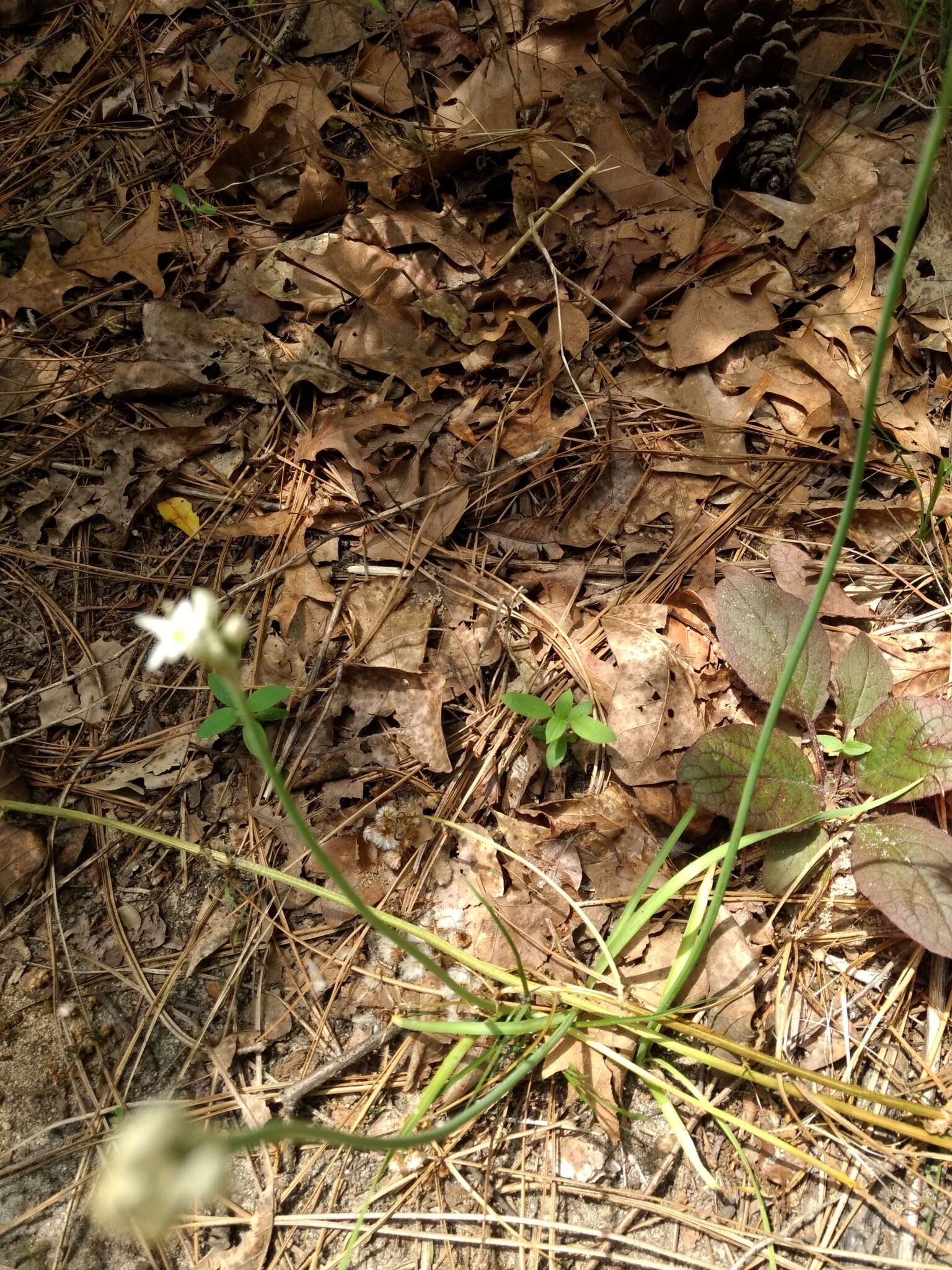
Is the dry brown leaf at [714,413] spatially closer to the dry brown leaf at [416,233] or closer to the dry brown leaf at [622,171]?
the dry brown leaf at [622,171]

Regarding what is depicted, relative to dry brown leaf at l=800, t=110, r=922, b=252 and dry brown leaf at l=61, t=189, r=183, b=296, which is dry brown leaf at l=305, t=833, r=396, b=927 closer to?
dry brown leaf at l=61, t=189, r=183, b=296

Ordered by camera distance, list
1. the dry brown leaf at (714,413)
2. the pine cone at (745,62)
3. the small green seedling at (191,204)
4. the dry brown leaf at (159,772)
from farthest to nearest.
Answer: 1. the small green seedling at (191,204)
2. the pine cone at (745,62)
3. the dry brown leaf at (714,413)
4. the dry brown leaf at (159,772)

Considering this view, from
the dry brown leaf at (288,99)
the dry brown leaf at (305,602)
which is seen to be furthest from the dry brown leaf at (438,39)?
the dry brown leaf at (305,602)

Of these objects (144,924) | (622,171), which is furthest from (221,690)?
(622,171)

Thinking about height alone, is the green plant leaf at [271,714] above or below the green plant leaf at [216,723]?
below

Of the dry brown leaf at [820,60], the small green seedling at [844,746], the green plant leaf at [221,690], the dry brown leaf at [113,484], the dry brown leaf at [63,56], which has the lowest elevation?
the small green seedling at [844,746]

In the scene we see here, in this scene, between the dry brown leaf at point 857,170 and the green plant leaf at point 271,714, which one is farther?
the dry brown leaf at point 857,170

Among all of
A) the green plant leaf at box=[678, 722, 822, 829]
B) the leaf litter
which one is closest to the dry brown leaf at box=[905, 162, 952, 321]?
the leaf litter
